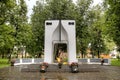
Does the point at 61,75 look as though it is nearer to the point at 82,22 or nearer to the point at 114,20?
the point at 114,20

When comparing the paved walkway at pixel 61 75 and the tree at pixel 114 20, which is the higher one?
the tree at pixel 114 20

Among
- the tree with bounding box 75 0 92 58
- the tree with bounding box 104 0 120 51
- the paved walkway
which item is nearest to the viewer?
the paved walkway

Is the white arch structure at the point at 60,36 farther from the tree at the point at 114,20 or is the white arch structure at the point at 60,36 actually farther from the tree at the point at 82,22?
the tree at the point at 82,22

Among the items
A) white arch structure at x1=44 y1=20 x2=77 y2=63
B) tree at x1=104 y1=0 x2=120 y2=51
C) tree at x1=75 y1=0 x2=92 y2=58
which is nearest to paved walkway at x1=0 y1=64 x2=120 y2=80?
white arch structure at x1=44 y1=20 x2=77 y2=63

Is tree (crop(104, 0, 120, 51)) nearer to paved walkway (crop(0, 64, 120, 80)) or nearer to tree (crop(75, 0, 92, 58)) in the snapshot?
paved walkway (crop(0, 64, 120, 80))

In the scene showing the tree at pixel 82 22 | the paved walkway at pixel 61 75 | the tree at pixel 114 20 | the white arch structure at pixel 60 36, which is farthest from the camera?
the tree at pixel 82 22

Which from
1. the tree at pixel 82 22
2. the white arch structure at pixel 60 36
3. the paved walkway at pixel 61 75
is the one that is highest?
the tree at pixel 82 22

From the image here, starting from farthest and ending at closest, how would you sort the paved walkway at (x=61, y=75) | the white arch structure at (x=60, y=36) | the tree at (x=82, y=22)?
the tree at (x=82, y=22), the white arch structure at (x=60, y=36), the paved walkway at (x=61, y=75)

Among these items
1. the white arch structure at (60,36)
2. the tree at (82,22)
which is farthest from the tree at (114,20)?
the tree at (82,22)

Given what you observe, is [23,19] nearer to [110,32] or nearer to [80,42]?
[80,42]

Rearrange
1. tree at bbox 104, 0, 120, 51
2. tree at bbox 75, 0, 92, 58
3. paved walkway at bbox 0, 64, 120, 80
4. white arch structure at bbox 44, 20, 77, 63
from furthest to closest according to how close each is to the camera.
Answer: tree at bbox 75, 0, 92, 58
tree at bbox 104, 0, 120, 51
white arch structure at bbox 44, 20, 77, 63
paved walkway at bbox 0, 64, 120, 80

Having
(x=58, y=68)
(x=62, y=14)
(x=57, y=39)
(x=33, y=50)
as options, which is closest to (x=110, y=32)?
(x=57, y=39)

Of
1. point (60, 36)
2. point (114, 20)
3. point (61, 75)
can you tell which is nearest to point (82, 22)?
point (114, 20)

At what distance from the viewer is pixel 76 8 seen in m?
46.9
